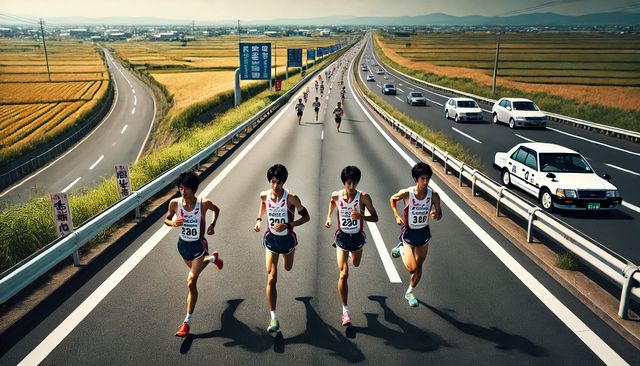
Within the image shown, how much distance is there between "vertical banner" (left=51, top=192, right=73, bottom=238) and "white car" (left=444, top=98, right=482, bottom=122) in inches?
1045

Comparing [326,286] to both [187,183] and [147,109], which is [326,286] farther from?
[147,109]

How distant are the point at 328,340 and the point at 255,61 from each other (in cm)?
3364

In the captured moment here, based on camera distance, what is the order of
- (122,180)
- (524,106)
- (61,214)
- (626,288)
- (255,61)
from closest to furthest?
(626,288), (61,214), (122,180), (524,106), (255,61)

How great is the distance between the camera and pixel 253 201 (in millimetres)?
11781

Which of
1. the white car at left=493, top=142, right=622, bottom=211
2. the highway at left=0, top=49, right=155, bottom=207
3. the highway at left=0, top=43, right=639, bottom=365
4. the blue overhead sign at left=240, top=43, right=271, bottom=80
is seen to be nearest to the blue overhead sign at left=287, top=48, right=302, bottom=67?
the highway at left=0, top=49, right=155, bottom=207

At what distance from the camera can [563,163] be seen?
42.2 ft

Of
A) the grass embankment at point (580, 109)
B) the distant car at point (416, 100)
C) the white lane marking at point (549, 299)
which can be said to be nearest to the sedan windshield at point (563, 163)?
the white lane marking at point (549, 299)

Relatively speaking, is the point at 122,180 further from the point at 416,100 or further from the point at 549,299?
the point at 416,100

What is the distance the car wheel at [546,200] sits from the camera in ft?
38.5

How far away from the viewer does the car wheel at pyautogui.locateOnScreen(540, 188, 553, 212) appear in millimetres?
11734

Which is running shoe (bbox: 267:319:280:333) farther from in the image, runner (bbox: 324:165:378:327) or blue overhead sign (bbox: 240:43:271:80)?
blue overhead sign (bbox: 240:43:271:80)

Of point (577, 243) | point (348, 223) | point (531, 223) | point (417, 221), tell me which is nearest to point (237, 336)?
point (348, 223)

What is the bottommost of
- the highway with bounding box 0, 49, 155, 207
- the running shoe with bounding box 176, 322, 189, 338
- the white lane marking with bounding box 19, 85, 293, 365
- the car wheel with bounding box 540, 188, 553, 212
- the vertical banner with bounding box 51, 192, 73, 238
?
the highway with bounding box 0, 49, 155, 207

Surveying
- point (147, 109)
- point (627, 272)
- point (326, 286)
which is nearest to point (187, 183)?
point (326, 286)
